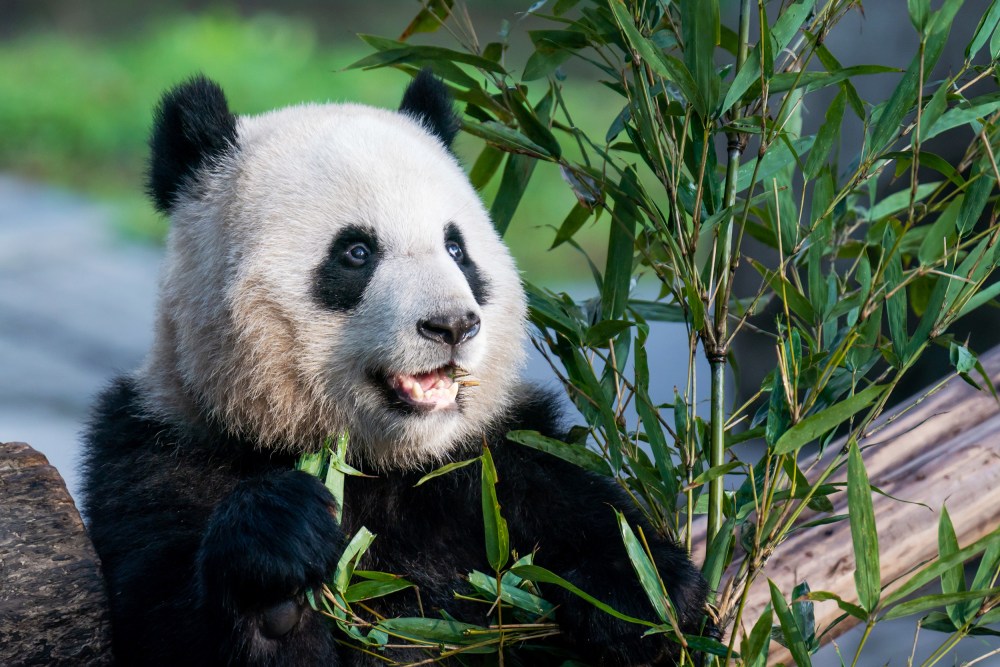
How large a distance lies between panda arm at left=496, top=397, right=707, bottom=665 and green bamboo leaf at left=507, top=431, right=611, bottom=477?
0.27 feet

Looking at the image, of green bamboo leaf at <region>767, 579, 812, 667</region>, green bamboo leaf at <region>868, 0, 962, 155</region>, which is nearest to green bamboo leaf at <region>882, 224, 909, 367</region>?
green bamboo leaf at <region>868, 0, 962, 155</region>

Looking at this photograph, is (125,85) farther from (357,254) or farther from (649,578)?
(649,578)

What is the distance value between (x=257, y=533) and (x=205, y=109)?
921 millimetres

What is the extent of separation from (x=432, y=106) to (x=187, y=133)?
1.75 ft

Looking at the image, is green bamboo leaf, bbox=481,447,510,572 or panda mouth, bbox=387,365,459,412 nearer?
green bamboo leaf, bbox=481,447,510,572

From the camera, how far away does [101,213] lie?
4434mm

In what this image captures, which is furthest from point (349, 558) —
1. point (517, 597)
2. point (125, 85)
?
point (125, 85)

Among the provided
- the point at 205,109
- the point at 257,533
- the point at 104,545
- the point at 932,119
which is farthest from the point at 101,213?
the point at 932,119

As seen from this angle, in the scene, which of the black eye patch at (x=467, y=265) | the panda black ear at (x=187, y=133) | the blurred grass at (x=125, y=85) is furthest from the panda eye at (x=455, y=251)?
the blurred grass at (x=125, y=85)

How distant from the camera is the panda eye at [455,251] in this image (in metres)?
2.01

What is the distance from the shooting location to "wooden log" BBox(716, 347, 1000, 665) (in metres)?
2.11

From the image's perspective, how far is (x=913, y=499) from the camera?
228 cm

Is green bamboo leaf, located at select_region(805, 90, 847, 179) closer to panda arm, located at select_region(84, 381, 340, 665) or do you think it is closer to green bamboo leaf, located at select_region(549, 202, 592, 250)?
green bamboo leaf, located at select_region(549, 202, 592, 250)

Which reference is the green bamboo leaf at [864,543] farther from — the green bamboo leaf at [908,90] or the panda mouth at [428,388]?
the panda mouth at [428,388]
